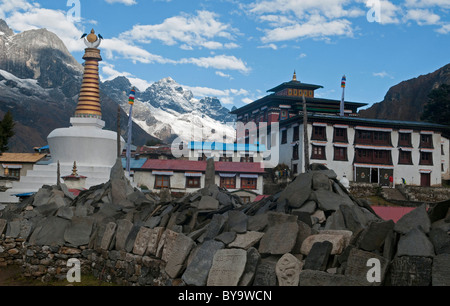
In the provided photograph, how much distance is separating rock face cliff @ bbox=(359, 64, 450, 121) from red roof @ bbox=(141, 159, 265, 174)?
5329 cm

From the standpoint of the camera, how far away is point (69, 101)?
14950 centimetres

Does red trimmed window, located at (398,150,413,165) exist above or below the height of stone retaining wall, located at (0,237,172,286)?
above

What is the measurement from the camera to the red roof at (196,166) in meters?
41.6

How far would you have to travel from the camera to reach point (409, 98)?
298 feet

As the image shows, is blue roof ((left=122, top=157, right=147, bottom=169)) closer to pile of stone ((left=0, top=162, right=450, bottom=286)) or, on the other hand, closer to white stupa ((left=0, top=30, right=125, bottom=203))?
white stupa ((left=0, top=30, right=125, bottom=203))

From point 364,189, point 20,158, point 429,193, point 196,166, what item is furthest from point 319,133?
point 20,158

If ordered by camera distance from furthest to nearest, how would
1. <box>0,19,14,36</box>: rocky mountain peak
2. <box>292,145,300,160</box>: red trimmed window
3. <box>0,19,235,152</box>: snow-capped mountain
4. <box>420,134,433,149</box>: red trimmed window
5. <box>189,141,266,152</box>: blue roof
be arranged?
<box>0,19,14,36</box>: rocky mountain peak → <box>0,19,235,152</box>: snow-capped mountain → <box>189,141,266,152</box>: blue roof → <box>420,134,433,149</box>: red trimmed window → <box>292,145,300,160</box>: red trimmed window

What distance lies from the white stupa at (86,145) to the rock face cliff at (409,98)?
209ft

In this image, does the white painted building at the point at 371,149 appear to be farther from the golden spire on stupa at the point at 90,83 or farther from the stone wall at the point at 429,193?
the golden spire on stupa at the point at 90,83

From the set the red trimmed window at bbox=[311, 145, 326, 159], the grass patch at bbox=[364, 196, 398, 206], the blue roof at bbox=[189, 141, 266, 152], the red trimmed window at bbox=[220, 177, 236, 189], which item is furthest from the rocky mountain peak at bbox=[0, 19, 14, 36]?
the grass patch at bbox=[364, 196, 398, 206]

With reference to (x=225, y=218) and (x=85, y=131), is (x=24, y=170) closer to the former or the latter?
(x=85, y=131)

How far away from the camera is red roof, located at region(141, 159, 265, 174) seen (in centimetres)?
4162

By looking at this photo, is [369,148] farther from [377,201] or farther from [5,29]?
[5,29]
